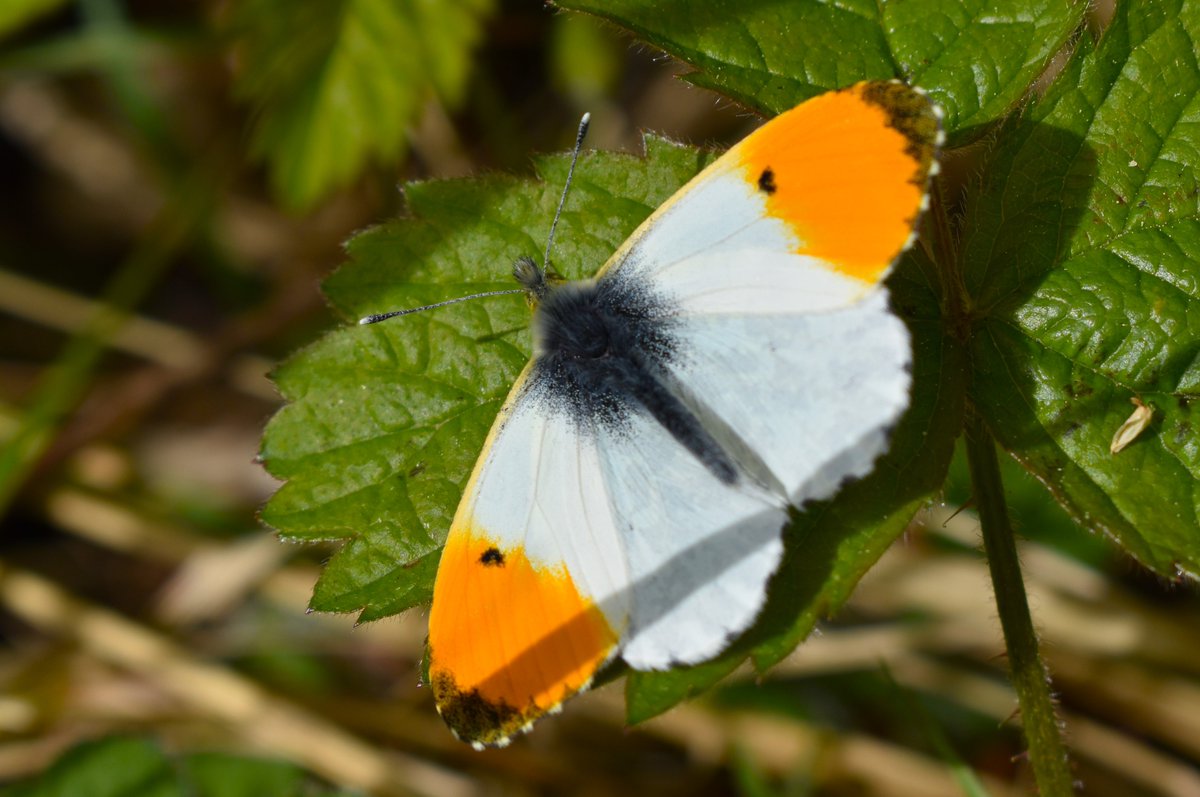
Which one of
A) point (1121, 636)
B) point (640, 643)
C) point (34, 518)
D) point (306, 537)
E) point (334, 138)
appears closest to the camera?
point (640, 643)

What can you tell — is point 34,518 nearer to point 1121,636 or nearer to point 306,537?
point 306,537

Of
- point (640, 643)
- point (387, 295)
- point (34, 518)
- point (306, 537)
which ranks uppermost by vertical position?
point (34, 518)

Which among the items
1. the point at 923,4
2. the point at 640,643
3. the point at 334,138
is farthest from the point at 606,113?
the point at 640,643

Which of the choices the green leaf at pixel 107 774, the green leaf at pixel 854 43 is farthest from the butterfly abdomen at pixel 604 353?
the green leaf at pixel 107 774

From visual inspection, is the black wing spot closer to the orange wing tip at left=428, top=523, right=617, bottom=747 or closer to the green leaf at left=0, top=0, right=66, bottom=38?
the orange wing tip at left=428, top=523, right=617, bottom=747

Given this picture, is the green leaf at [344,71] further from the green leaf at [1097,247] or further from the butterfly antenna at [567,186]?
the green leaf at [1097,247]

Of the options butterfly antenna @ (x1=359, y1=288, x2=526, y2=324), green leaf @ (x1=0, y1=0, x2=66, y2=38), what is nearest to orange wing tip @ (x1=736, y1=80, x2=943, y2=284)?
butterfly antenna @ (x1=359, y1=288, x2=526, y2=324)
